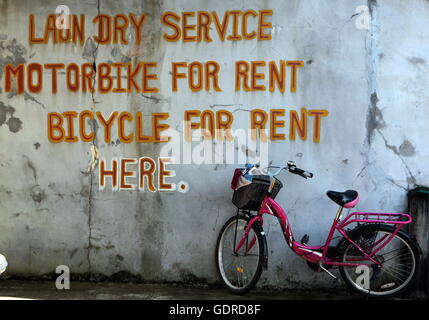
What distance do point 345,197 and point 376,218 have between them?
0.64 meters

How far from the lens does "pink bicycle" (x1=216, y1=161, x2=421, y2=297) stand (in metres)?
5.13

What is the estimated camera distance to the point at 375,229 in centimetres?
511

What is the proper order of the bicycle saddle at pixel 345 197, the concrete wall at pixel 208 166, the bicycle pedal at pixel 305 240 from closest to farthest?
the bicycle saddle at pixel 345 197
the bicycle pedal at pixel 305 240
the concrete wall at pixel 208 166

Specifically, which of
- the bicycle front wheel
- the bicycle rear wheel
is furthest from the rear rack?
the bicycle front wheel

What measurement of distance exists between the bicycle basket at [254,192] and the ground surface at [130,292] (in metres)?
0.98

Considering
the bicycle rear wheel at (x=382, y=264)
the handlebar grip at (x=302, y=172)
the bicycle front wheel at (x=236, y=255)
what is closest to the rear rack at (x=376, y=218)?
the bicycle rear wheel at (x=382, y=264)

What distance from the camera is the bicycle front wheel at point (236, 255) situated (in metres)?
5.55

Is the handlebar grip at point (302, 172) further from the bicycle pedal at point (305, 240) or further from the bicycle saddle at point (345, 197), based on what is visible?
the bicycle pedal at point (305, 240)

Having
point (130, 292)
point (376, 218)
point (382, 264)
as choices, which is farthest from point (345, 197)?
point (130, 292)

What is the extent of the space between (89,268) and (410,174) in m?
3.72

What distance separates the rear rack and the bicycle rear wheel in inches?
4.3

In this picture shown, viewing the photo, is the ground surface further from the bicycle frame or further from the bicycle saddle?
the bicycle saddle
